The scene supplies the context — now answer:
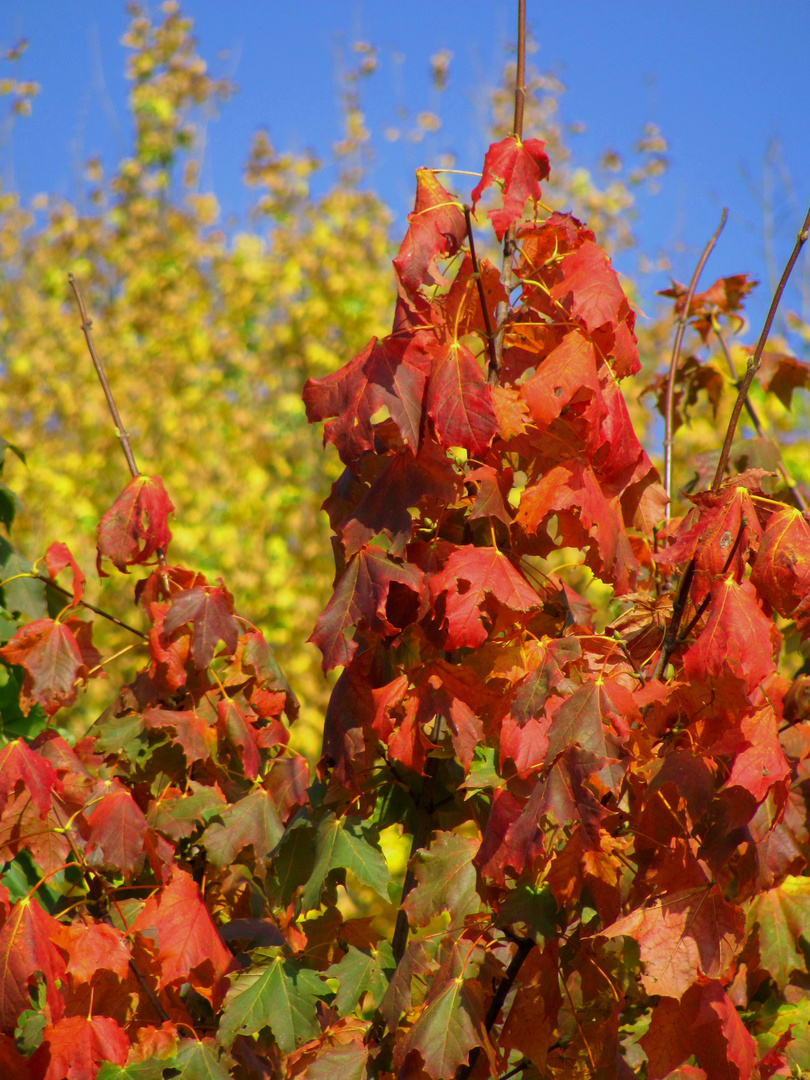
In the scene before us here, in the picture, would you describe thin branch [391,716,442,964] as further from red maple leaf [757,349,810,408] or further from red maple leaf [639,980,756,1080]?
red maple leaf [757,349,810,408]

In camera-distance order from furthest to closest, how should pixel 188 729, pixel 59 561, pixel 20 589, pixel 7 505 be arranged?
pixel 7 505 → pixel 20 589 → pixel 59 561 → pixel 188 729

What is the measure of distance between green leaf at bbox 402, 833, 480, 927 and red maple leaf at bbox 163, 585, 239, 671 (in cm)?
57

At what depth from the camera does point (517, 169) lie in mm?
1662

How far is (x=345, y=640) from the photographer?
62.5 inches

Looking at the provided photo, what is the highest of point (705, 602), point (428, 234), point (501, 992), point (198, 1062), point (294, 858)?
point (428, 234)

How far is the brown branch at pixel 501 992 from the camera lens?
1.57 metres

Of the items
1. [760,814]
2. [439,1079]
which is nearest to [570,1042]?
[439,1079]

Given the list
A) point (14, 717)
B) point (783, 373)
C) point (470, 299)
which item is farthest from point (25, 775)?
point (783, 373)

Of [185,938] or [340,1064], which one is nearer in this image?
[340,1064]

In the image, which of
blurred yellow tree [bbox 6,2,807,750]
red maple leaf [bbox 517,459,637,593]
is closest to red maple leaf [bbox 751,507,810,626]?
red maple leaf [bbox 517,459,637,593]

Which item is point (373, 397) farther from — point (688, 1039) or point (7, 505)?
point (7, 505)

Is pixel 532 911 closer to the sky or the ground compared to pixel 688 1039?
closer to the sky

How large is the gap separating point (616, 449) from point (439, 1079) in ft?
3.18

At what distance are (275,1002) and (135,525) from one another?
3.12ft
